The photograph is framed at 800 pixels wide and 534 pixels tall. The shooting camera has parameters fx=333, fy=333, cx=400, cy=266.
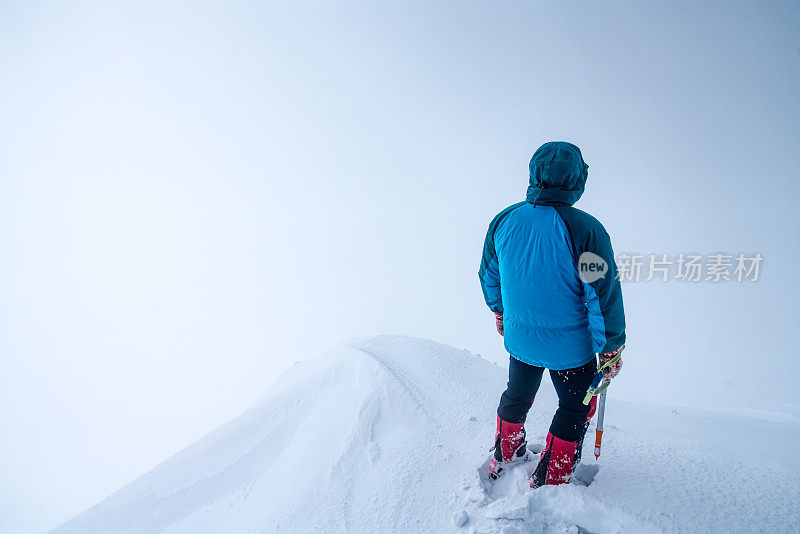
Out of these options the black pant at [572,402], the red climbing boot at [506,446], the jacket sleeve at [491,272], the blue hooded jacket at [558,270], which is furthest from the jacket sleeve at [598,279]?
the red climbing boot at [506,446]

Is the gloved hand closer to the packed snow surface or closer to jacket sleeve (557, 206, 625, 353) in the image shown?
jacket sleeve (557, 206, 625, 353)

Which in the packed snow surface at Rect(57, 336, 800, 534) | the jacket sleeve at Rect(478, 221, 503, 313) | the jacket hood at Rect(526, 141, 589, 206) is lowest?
the packed snow surface at Rect(57, 336, 800, 534)

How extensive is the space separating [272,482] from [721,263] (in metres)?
8.06

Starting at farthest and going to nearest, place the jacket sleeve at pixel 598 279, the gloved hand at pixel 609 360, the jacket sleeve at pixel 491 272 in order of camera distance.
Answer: the jacket sleeve at pixel 491 272
the gloved hand at pixel 609 360
the jacket sleeve at pixel 598 279

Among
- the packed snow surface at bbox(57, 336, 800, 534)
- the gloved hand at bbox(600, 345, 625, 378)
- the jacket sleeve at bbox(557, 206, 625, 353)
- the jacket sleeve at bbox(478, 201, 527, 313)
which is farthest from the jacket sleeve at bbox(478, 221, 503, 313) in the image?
the packed snow surface at bbox(57, 336, 800, 534)

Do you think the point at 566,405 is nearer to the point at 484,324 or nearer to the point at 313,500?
the point at 313,500

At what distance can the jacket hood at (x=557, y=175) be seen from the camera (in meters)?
1.93

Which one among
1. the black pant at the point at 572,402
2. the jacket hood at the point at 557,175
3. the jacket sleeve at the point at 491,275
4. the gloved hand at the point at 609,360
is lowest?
the black pant at the point at 572,402

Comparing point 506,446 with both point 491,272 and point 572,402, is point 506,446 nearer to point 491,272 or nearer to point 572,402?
point 572,402

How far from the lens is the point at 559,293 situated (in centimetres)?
196

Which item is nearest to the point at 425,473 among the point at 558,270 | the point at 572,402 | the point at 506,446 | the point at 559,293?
the point at 506,446

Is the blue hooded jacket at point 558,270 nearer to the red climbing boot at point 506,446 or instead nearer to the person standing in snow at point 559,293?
the person standing in snow at point 559,293

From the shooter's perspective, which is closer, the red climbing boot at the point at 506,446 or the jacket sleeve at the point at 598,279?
the jacket sleeve at the point at 598,279

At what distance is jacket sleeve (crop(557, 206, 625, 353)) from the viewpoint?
183 cm
